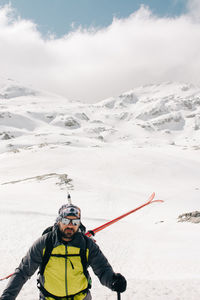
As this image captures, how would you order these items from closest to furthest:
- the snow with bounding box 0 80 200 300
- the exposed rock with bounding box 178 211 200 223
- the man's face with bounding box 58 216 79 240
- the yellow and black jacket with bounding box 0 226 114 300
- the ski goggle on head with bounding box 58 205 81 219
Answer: the yellow and black jacket with bounding box 0 226 114 300 → the man's face with bounding box 58 216 79 240 → the ski goggle on head with bounding box 58 205 81 219 → the snow with bounding box 0 80 200 300 → the exposed rock with bounding box 178 211 200 223

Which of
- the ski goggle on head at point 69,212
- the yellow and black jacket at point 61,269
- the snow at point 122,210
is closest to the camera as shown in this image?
the yellow and black jacket at point 61,269

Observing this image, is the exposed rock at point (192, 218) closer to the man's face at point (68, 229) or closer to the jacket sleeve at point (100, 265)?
the jacket sleeve at point (100, 265)

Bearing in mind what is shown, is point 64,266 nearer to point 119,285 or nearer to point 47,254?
point 47,254

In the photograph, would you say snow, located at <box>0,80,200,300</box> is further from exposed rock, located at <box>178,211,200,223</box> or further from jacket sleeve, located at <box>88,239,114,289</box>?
jacket sleeve, located at <box>88,239,114,289</box>

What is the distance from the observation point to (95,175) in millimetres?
40156

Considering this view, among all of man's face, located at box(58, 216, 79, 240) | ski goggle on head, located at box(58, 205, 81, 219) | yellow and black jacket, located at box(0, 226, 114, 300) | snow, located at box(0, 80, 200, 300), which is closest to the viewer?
yellow and black jacket, located at box(0, 226, 114, 300)

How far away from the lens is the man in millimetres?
3801

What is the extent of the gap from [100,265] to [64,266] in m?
0.64

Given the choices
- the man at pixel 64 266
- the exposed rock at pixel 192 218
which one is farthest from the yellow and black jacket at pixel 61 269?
the exposed rock at pixel 192 218

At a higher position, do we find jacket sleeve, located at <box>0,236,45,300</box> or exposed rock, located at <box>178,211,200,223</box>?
exposed rock, located at <box>178,211,200,223</box>

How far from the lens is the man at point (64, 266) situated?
3801 millimetres

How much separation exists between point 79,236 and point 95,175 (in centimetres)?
3622

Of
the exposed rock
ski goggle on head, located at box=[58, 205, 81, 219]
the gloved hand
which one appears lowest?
the gloved hand

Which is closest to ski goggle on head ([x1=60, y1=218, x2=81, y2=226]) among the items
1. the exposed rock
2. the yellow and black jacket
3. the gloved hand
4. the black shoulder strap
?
the yellow and black jacket
